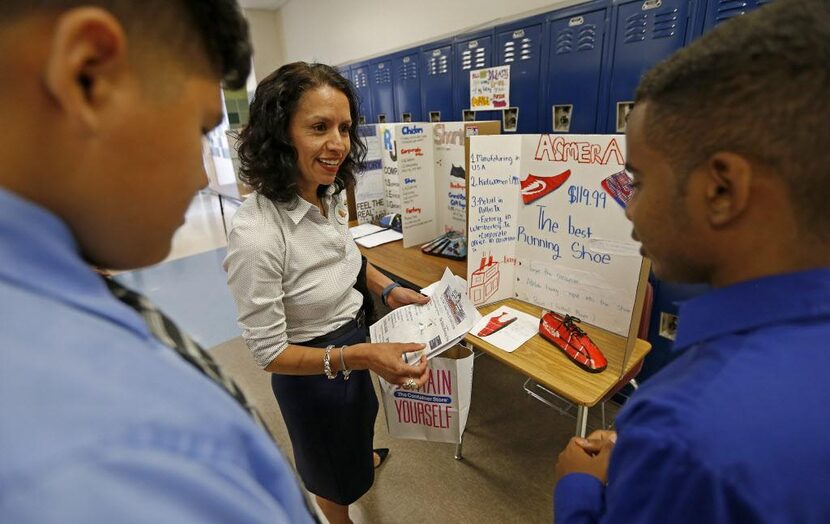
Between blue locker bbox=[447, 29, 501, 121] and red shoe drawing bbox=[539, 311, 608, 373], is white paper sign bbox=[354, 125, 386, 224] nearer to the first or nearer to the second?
blue locker bbox=[447, 29, 501, 121]

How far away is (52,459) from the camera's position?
0.19 meters

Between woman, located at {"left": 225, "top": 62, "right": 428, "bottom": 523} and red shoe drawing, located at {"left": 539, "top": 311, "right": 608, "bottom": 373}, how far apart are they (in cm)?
49

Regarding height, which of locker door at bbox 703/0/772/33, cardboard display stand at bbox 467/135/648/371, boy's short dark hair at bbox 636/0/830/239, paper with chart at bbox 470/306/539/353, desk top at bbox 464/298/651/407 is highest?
locker door at bbox 703/0/772/33

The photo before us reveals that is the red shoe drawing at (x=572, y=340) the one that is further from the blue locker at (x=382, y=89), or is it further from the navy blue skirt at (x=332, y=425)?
the blue locker at (x=382, y=89)

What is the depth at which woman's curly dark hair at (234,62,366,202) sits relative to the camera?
1.05m

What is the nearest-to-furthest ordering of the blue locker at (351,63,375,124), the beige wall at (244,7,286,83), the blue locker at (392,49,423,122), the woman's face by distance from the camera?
the woman's face, the blue locker at (392,49,423,122), the blue locker at (351,63,375,124), the beige wall at (244,7,286,83)

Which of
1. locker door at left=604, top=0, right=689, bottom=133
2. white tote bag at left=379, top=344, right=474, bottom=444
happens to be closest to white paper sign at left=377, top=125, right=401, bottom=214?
locker door at left=604, top=0, right=689, bottom=133

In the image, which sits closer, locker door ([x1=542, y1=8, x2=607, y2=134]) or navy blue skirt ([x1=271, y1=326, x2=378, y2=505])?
navy blue skirt ([x1=271, y1=326, x2=378, y2=505])

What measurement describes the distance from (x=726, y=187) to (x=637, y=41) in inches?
65.1

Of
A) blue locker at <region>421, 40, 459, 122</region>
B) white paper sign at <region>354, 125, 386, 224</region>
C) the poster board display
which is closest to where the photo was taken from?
the poster board display

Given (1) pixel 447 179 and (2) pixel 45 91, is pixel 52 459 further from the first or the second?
(1) pixel 447 179

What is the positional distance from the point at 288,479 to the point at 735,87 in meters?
0.59

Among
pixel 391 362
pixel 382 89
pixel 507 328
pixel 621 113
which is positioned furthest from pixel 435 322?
pixel 382 89

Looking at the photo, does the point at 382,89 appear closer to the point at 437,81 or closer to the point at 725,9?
the point at 437,81
